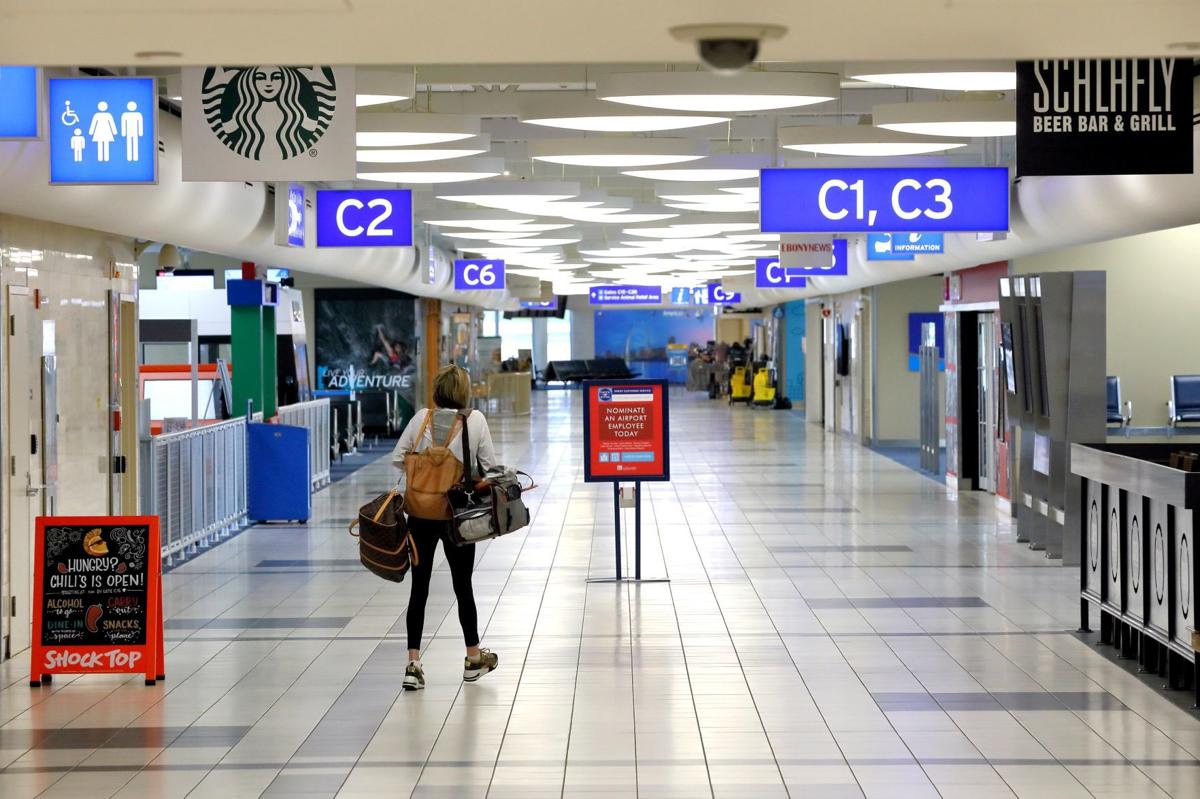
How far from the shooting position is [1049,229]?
11.1 m

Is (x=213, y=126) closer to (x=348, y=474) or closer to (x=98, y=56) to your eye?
(x=98, y=56)

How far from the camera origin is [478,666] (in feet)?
23.9

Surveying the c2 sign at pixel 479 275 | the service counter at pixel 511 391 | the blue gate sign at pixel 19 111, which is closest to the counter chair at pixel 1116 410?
the blue gate sign at pixel 19 111

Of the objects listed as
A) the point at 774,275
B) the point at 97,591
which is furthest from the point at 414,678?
the point at 774,275

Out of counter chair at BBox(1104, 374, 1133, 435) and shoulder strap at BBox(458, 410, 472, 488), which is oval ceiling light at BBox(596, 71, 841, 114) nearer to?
shoulder strap at BBox(458, 410, 472, 488)

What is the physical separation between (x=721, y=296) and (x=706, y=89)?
30896mm

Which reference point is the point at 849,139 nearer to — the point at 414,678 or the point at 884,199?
the point at 884,199

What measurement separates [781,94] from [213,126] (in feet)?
9.51

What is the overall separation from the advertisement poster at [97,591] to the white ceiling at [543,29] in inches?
149

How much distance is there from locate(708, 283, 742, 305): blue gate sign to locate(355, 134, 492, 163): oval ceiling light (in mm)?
26635

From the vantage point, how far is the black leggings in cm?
714

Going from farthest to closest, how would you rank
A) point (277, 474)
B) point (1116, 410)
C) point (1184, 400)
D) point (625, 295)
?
point (625, 295) → point (1116, 410) → point (1184, 400) → point (277, 474)

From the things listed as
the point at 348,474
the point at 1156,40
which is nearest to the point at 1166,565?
the point at 1156,40

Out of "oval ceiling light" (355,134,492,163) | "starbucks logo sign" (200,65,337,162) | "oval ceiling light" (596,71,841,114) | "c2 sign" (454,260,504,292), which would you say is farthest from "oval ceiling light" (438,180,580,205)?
"c2 sign" (454,260,504,292)
